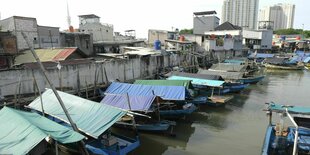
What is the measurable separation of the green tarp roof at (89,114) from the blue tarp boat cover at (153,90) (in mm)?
4920

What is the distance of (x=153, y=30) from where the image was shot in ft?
160

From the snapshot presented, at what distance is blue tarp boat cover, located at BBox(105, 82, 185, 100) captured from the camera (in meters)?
15.8

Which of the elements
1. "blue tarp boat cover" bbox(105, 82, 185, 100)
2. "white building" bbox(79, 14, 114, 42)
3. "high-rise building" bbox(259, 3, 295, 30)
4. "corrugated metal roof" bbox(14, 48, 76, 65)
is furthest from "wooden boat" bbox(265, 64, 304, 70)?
"high-rise building" bbox(259, 3, 295, 30)

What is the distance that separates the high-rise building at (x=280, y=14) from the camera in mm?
125625

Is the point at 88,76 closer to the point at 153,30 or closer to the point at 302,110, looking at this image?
the point at 302,110

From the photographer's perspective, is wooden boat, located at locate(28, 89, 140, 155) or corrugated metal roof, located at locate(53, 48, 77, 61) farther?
corrugated metal roof, located at locate(53, 48, 77, 61)

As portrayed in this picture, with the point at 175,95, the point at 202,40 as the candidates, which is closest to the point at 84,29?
the point at 202,40

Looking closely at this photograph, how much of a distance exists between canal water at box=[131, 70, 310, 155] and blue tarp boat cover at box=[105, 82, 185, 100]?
215 cm

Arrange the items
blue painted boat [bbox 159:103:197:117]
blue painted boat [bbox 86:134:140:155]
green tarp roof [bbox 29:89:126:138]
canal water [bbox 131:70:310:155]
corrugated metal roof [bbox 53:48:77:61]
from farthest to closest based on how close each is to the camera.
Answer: corrugated metal roof [bbox 53:48:77:61] < blue painted boat [bbox 159:103:197:117] < canal water [bbox 131:70:310:155] < blue painted boat [bbox 86:134:140:155] < green tarp roof [bbox 29:89:126:138]

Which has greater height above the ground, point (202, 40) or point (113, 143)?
point (202, 40)

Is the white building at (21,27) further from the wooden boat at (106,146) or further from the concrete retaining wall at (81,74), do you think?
the wooden boat at (106,146)

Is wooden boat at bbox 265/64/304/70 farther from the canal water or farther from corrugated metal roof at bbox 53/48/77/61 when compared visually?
corrugated metal roof at bbox 53/48/77/61

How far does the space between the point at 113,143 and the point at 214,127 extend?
8.13 metres

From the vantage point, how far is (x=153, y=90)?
656 inches
